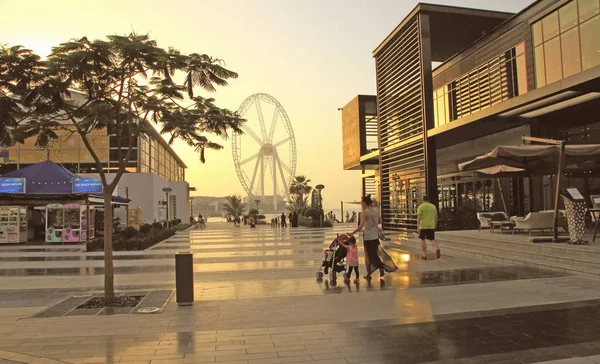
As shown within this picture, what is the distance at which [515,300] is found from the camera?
6.62 metres

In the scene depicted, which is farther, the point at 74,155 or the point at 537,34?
the point at 74,155

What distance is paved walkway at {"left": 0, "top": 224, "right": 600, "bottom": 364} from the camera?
4.54m

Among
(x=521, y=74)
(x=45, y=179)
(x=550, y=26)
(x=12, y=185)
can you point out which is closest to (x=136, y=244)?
(x=45, y=179)

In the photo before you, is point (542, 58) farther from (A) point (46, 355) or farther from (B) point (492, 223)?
(A) point (46, 355)

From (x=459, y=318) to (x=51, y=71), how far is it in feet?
21.7

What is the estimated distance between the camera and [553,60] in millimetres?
14930

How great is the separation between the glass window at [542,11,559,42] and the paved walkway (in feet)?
29.7

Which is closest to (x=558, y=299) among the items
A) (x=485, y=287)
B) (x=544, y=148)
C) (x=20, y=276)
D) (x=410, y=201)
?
(x=485, y=287)

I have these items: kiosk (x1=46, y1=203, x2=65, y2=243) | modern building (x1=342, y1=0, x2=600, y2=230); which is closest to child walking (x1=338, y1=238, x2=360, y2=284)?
modern building (x1=342, y1=0, x2=600, y2=230)

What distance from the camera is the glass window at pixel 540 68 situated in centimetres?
1547

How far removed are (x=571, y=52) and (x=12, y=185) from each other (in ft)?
81.5

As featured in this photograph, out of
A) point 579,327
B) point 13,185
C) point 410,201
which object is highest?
point 13,185

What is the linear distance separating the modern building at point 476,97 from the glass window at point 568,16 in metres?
0.04

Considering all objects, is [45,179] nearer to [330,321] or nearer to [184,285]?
[184,285]
